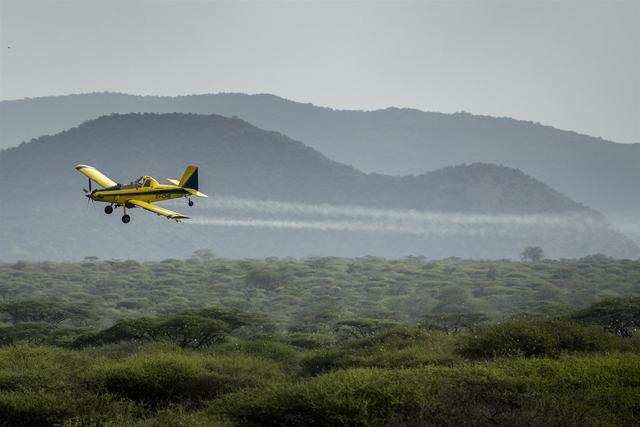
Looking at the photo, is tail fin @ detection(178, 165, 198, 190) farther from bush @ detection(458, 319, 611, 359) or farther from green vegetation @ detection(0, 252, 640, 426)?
bush @ detection(458, 319, 611, 359)

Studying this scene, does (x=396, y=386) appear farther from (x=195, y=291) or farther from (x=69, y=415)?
(x=195, y=291)

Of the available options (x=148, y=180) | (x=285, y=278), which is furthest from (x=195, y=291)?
(x=148, y=180)

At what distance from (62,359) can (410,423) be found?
21477 millimetres

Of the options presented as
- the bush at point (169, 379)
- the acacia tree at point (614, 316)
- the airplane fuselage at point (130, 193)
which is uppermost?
the airplane fuselage at point (130, 193)

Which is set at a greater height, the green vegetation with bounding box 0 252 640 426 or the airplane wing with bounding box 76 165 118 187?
the airplane wing with bounding box 76 165 118 187

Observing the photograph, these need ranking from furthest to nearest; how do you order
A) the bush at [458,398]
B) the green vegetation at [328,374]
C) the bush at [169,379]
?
the bush at [169,379] → the green vegetation at [328,374] → the bush at [458,398]

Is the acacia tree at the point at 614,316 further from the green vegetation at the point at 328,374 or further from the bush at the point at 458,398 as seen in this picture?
the bush at the point at 458,398

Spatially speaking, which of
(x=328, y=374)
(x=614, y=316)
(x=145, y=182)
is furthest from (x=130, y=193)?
(x=614, y=316)

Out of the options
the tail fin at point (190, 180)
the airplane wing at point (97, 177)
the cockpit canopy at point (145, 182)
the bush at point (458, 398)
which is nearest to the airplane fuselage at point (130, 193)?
the cockpit canopy at point (145, 182)

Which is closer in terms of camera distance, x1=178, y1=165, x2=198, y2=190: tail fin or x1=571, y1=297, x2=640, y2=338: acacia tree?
x1=178, y1=165, x2=198, y2=190: tail fin

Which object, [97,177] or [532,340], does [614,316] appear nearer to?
[532,340]

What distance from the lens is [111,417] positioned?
24422 millimetres

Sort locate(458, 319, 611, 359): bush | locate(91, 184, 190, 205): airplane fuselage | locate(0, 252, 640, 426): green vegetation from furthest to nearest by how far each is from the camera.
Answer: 1. locate(91, 184, 190, 205): airplane fuselage
2. locate(458, 319, 611, 359): bush
3. locate(0, 252, 640, 426): green vegetation

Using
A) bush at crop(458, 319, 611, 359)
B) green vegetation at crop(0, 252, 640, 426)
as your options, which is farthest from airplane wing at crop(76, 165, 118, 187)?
bush at crop(458, 319, 611, 359)
